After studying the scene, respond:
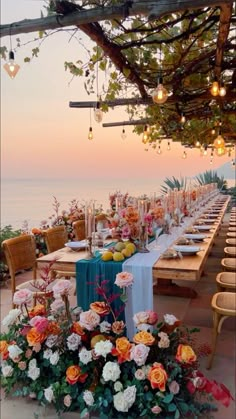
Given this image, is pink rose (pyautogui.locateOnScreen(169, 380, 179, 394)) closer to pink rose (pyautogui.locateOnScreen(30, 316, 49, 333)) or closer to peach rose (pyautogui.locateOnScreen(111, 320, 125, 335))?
peach rose (pyautogui.locateOnScreen(111, 320, 125, 335))

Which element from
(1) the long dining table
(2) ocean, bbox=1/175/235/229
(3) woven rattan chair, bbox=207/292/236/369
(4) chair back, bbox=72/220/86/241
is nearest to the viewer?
(1) the long dining table

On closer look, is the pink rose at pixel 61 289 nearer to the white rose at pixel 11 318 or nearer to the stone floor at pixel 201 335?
the white rose at pixel 11 318

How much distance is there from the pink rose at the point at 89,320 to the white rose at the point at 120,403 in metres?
0.38

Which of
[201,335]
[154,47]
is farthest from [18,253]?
[154,47]

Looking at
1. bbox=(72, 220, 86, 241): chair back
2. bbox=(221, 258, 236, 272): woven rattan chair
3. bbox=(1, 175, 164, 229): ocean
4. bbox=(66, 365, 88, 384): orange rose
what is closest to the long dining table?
bbox=(66, 365, 88, 384): orange rose

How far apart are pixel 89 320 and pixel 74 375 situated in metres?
0.29

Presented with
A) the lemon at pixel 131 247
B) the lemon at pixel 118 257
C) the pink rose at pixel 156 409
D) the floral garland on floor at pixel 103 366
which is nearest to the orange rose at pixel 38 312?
the floral garland on floor at pixel 103 366

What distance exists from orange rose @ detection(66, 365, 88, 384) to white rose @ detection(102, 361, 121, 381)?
0.15 meters

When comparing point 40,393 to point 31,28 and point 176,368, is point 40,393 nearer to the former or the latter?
point 176,368

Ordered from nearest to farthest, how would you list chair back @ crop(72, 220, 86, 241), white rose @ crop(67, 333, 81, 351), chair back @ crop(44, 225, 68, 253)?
1. white rose @ crop(67, 333, 81, 351)
2. chair back @ crop(44, 225, 68, 253)
3. chair back @ crop(72, 220, 86, 241)

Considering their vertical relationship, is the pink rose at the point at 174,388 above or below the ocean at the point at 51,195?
below

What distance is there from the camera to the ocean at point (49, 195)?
231 inches

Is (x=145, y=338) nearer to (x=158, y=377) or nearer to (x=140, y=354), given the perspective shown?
(x=140, y=354)

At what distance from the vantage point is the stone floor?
1.98m
